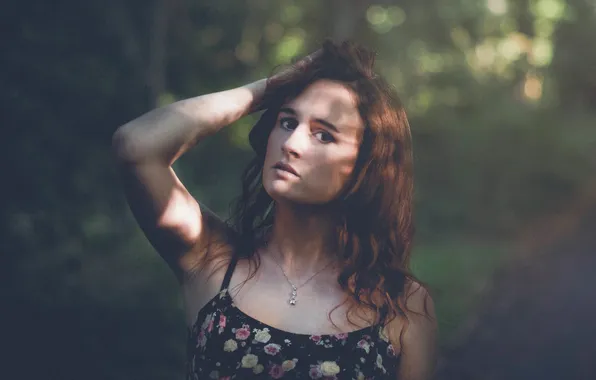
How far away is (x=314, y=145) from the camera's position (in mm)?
2100

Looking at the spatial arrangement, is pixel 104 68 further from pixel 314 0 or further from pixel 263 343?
pixel 314 0

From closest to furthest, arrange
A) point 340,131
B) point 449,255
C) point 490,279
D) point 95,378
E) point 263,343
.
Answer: point 263,343 < point 340,131 < point 95,378 < point 490,279 < point 449,255

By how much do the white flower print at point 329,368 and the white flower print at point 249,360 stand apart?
17 centimetres

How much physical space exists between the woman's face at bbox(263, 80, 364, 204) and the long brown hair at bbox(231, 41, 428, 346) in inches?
1.5

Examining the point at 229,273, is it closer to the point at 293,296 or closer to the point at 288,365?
the point at 293,296

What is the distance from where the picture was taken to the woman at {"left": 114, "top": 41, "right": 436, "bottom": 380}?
6.59 ft

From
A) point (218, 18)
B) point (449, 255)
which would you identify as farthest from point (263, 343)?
point (449, 255)

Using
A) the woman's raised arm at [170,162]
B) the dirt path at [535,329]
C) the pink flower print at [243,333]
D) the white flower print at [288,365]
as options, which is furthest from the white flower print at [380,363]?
the dirt path at [535,329]

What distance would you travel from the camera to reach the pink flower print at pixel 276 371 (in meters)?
1.98

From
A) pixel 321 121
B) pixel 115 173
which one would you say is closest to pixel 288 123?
pixel 321 121

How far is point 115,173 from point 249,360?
1716 millimetres

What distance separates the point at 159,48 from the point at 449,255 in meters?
5.84

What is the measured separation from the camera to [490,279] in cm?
899

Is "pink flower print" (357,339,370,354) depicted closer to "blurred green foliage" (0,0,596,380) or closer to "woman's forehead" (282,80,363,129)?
"woman's forehead" (282,80,363,129)
